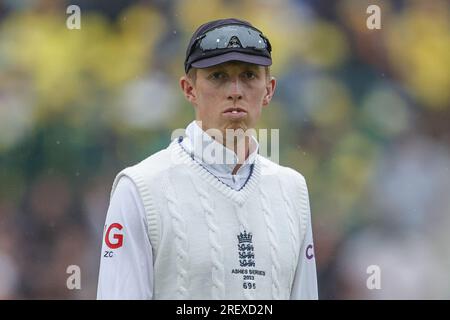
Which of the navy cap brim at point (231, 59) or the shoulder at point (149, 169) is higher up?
the navy cap brim at point (231, 59)

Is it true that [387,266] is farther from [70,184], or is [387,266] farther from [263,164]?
[263,164]

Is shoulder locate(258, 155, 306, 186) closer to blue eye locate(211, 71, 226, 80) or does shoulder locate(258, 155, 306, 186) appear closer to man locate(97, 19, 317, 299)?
man locate(97, 19, 317, 299)

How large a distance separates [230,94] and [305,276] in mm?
621

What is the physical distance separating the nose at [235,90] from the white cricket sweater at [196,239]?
0.25 m

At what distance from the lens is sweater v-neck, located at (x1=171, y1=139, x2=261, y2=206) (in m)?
2.75

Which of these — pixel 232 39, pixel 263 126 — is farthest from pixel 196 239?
pixel 263 126

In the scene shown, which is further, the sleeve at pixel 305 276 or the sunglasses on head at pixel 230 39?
the sleeve at pixel 305 276

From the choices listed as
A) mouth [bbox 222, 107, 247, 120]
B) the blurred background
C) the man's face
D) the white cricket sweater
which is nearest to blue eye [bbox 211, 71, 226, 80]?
the man's face

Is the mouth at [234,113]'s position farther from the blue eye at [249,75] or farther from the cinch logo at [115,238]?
the cinch logo at [115,238]

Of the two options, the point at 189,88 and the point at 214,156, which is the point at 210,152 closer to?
the point at 214,156

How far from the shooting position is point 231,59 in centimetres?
264

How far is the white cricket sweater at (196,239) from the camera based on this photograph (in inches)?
102

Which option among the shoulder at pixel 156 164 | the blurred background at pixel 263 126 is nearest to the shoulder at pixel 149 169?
the shoulder at pixel 156 164
